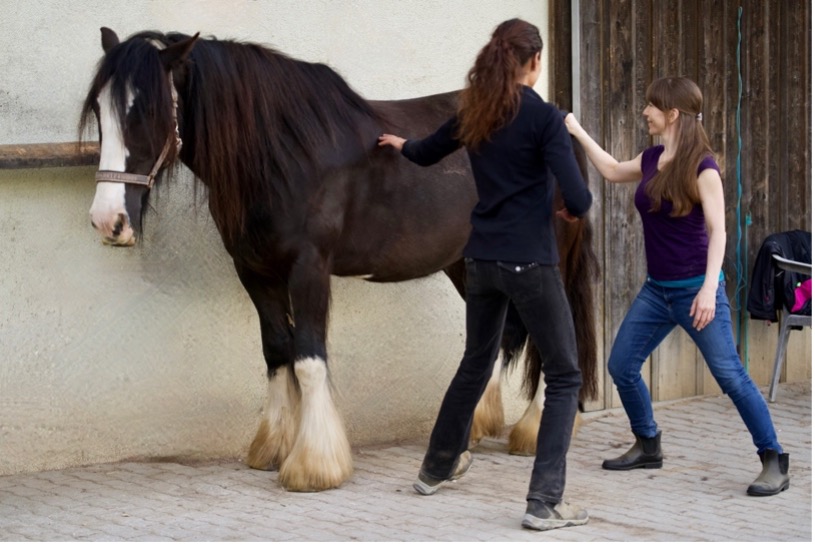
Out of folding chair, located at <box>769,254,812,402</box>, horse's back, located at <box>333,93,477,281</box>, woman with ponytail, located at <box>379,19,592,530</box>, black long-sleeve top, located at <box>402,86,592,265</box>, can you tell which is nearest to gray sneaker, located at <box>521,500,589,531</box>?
woman with ponytail, located at <box>379,19,592,530</box>

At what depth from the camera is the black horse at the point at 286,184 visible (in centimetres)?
519

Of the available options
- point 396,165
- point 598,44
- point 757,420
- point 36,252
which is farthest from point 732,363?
point 36,252

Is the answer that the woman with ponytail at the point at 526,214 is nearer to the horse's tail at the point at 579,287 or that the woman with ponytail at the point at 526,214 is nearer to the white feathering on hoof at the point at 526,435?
the white feathering on hoof at the point at 526,435

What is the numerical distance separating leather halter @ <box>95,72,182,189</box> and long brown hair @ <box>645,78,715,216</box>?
2.00 m

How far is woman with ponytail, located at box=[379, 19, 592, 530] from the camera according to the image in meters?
4.74

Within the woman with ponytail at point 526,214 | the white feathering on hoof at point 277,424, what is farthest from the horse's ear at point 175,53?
the white feathering on hoof at point 277,424

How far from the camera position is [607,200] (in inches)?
295

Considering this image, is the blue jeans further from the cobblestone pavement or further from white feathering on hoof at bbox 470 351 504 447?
white feathering on hoof at bbox 470 351 504 447

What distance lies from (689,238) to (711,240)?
21 centimetres

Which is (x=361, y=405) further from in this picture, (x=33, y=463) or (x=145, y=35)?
(x=145, y=35)

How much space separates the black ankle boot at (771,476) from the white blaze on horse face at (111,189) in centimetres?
281

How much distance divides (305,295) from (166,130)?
3.06 feet

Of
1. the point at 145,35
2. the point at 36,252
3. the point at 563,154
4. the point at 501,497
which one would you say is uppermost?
the point at 145,35

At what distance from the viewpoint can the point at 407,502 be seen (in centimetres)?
544
